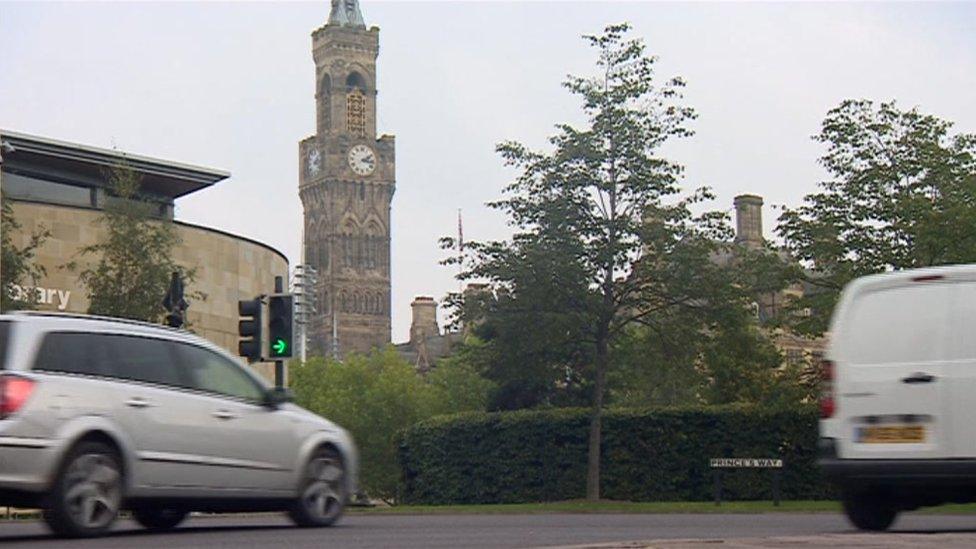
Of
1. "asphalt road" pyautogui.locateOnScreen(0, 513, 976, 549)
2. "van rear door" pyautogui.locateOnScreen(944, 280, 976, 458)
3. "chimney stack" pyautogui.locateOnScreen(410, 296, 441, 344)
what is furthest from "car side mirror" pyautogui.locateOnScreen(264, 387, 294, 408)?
"chimney stack" pyautogui.locateOnScreen(410, 296, 441, 344)

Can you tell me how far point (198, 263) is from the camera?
158 feet

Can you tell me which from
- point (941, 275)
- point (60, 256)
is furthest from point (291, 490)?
point (60, 256)

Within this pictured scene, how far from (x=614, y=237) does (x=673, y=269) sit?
1526 millimetres

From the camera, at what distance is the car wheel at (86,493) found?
13.0m

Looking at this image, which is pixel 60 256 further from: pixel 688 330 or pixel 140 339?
pixel 140 339

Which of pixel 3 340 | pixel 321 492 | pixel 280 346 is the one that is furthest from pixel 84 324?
pixel 280 346

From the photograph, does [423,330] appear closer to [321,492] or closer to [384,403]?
[384,403]

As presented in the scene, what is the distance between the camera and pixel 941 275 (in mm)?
13414

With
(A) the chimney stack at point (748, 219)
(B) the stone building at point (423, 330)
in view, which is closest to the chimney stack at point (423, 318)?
(B) the stone building at point (423, 330)

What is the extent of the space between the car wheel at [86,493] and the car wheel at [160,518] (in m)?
1.86

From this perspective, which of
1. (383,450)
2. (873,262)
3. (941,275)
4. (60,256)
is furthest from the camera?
(383,450)

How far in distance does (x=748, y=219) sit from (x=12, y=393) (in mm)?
122956

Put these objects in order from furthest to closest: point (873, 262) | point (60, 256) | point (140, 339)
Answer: point (60, 256), point (873, 262), point (140, 339)

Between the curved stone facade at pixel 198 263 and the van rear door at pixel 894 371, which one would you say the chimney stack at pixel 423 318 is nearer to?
the curved stone facade at pixel 198 263
